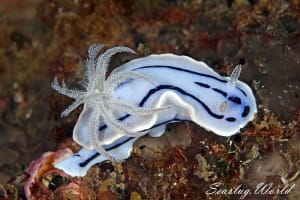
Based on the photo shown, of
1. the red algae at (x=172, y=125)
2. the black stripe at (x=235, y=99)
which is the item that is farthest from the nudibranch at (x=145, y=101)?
the red algae at (x=172, y=125)

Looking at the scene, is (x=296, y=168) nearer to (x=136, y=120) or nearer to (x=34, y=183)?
(x=136, y=120)

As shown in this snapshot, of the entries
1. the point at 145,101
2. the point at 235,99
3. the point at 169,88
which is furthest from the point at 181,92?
the point at 235,99

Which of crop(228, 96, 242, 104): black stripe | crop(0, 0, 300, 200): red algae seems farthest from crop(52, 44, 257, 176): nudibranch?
crop(0, 0, 300, 200): red algae

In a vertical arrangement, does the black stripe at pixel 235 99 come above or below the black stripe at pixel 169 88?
above

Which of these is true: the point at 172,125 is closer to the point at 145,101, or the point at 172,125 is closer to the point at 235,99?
the point at 145,101

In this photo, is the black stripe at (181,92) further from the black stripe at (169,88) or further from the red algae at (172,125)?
the red algae at (172,125)

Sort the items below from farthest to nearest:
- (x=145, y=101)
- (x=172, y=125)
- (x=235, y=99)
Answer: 1. (x=172, y=125)
2. (x=235, y=99)
3. (x=145, y=101)
